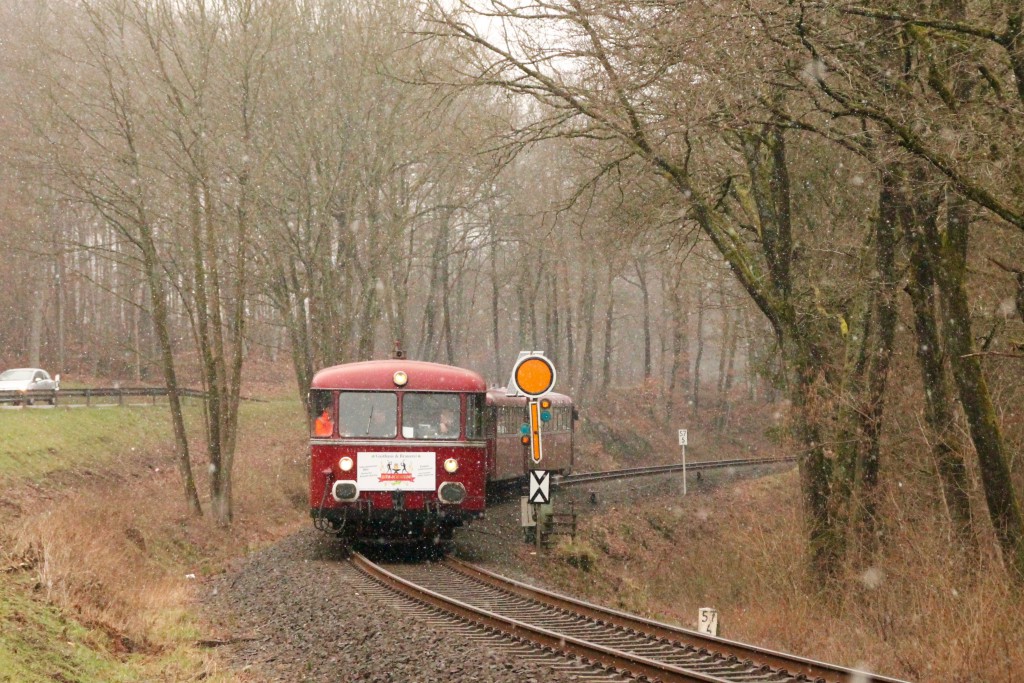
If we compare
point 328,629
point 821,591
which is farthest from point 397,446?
point 821,591

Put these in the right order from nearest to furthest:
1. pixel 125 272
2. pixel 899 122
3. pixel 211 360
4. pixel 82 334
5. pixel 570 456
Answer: pixel 899 122 < pixel 211 360 < pixel 570 456 < pixel 125 272 < pixel 82 334

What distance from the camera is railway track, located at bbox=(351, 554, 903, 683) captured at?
9039 mm

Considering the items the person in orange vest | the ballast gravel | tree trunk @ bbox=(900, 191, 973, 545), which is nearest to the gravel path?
the ballast gravel

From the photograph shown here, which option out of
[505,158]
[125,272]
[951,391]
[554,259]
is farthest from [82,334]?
[951,391]

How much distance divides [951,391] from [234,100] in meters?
15.1

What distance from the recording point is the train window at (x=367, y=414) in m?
17.1

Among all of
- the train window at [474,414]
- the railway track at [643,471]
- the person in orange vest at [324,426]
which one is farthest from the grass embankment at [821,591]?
the railway track at [643,471]

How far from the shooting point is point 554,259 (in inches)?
1767

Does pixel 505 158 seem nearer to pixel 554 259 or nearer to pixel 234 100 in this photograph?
pixel 234 100

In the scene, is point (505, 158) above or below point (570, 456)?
above

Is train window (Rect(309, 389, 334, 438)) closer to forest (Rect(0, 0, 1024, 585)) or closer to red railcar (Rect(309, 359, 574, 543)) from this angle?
red railcar (Rect(309, 359, 574, 543))

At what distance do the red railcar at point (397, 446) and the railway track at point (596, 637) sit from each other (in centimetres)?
150

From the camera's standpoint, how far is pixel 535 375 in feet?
49.9

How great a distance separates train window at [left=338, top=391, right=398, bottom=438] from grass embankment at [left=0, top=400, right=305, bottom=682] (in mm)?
3179
